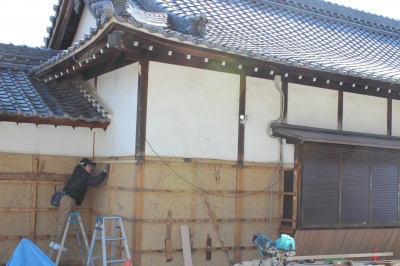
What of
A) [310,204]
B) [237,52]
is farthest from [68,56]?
[310,204]

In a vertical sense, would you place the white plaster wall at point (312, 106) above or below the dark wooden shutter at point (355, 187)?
above

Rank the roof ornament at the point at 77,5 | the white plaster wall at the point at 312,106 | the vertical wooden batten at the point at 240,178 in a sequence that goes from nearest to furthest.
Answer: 1. the vertical wooden batten at the point at 240,178
2. the white plaster wall at the point at 312,106
3. the roof ornament at the point at 77,5

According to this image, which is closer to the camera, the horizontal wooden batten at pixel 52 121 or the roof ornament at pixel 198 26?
the roof ornament at pixel 198 26

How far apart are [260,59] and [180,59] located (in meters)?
1.41

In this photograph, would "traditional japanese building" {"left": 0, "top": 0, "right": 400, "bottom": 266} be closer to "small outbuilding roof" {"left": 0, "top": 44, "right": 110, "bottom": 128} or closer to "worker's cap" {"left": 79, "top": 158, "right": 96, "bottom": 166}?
"small outbuilding roof" {"left": 0, "top": 44, "right": 110, "bottom": 128}

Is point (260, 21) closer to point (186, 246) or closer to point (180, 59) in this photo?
point (180, 59)

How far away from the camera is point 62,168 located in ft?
32.8

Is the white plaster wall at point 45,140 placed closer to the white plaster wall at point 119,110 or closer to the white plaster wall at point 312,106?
the white plaster wall at point 119,110

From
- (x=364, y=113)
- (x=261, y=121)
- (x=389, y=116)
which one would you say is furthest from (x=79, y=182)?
(x=389, y=116)

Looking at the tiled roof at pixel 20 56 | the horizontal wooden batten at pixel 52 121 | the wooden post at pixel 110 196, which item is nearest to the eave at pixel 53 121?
the horizontal wooden batten at pixel 52 121

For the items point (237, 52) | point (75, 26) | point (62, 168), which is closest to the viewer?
point (237, 52)

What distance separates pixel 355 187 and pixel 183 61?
14.3 feet

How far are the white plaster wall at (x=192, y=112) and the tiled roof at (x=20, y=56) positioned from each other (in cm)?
404

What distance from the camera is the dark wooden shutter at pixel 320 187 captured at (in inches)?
374
